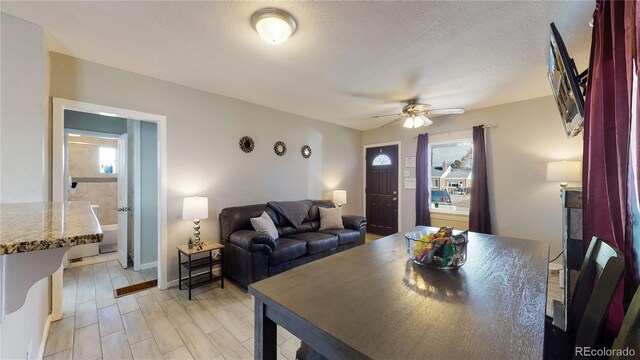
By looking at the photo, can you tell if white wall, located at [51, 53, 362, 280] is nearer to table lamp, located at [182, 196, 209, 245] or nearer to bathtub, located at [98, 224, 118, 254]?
table lamp, located at [182, 196, 209, 245]

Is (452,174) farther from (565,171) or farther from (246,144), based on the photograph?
(246,144)

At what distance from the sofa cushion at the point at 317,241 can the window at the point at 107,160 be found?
4.90 metres

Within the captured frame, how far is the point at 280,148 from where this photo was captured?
430 centimetres

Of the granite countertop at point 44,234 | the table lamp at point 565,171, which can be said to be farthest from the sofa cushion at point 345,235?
the granite countertop at point 44,234

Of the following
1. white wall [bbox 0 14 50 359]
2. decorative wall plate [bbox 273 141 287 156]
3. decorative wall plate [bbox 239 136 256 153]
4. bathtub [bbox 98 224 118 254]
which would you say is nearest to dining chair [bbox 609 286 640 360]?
white wall [bbox 0 14 50 359]

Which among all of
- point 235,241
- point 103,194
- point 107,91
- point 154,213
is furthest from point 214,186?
point 103,194

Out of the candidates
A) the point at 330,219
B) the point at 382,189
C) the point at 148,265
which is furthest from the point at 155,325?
the point at 382,189

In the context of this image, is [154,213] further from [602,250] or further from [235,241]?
[602,250]

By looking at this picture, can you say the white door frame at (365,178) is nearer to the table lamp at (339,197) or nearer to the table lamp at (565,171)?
the table lamp at (339,197)

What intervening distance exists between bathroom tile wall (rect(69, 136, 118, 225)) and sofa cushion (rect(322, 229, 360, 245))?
499 cm

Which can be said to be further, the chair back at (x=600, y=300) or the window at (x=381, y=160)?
the window at (x=381, y=160)

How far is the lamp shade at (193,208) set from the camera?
293cm

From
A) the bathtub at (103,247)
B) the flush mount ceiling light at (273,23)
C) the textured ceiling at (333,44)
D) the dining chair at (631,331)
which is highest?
the textured ceiling at (333,44)

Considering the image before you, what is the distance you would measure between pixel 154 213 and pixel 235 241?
5.19ft
